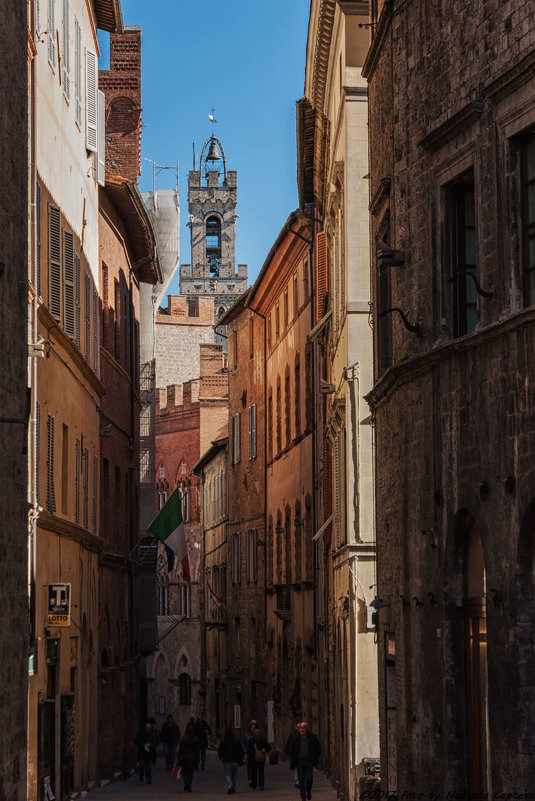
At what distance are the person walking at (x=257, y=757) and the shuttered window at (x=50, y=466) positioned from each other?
9987 mm

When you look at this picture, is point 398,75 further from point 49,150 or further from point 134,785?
point 134,785

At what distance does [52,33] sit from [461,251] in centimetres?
976

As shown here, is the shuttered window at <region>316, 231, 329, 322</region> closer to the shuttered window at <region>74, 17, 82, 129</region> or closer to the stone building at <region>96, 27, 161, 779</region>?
the stone building at <region>96, 27, 161, 779</region>

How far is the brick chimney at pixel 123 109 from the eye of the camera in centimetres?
4069

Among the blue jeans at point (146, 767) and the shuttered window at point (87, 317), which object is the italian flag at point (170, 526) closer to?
the blue jeans at point (146, 767)

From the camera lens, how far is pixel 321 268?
108 ft

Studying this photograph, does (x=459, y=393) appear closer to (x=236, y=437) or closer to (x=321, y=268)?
(x=321, y=268)

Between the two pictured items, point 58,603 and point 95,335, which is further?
point 95,335

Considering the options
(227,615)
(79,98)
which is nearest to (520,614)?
(79,98)

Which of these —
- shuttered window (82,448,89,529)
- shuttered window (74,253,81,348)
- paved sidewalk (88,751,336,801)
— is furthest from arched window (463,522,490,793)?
shuttered window (82,448,89,529)

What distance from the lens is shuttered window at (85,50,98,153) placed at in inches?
1125

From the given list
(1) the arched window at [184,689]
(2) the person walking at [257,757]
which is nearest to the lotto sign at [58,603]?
(2) the person walking at [257,757]

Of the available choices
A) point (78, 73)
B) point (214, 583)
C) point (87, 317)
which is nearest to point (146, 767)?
point (87, 317)

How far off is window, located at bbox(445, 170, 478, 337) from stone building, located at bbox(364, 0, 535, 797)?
0.06 feet
